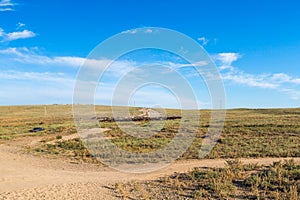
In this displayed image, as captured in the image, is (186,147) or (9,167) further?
(186,147)

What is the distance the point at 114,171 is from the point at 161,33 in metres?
8.18

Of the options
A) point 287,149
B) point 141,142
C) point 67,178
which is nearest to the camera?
point 67,178

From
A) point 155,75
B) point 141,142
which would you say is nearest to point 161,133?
point 141,142

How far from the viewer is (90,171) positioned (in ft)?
58.5

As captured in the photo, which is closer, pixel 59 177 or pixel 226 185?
pixel 226 185

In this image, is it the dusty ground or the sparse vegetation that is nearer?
the sparse vegetation

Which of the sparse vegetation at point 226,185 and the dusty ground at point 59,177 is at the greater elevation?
the sparse vegetation at point 226,185

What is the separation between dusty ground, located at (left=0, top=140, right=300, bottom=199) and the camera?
508 inches

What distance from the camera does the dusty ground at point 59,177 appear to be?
1290cm

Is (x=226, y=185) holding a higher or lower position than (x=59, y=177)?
higher

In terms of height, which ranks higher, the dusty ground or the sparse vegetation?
the sparse vegetation

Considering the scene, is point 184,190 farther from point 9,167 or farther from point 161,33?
point 9,167

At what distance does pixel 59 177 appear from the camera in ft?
52.2

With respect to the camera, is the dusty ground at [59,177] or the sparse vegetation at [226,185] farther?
the dusty ground at [59,177]
